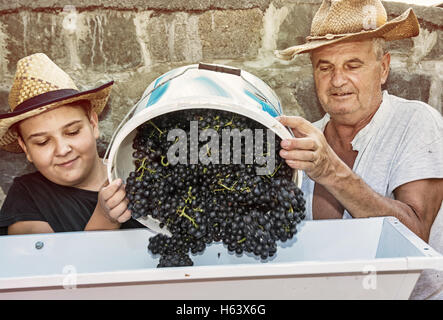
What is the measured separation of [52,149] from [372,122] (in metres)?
1.30

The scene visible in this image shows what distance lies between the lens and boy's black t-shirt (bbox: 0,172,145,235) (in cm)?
165

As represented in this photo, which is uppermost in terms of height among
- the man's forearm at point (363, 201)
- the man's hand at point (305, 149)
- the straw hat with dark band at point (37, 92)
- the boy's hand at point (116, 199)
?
the straw hat with dark band at point (37, 92)

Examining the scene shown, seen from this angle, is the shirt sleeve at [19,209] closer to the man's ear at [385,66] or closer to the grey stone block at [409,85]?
the man's ear at [385,66]

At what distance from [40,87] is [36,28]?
350mm

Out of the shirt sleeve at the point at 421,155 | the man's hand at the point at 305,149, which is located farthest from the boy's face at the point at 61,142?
the shirt sleeve at the point at 421,155

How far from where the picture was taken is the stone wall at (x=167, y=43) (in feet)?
5.62

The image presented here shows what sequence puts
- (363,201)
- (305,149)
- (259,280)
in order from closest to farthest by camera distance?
(259,280)
(305,149)
(363,201)

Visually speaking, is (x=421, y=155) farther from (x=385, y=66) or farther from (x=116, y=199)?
(x=116, y=199)

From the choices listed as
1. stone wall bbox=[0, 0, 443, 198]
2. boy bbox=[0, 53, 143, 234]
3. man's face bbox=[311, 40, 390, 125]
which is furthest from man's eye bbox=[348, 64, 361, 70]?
boy bbox=[0, 53, 143, 234]

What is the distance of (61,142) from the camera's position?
150 cm

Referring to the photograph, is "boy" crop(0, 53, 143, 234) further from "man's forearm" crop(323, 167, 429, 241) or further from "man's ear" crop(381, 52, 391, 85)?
"man's ear" crop(381, 52, 391, 85)

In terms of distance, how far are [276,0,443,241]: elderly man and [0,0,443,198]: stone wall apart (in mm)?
146

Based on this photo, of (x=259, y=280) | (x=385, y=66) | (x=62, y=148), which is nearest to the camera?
(x=259, y=280)

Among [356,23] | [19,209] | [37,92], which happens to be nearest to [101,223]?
[19,209]
